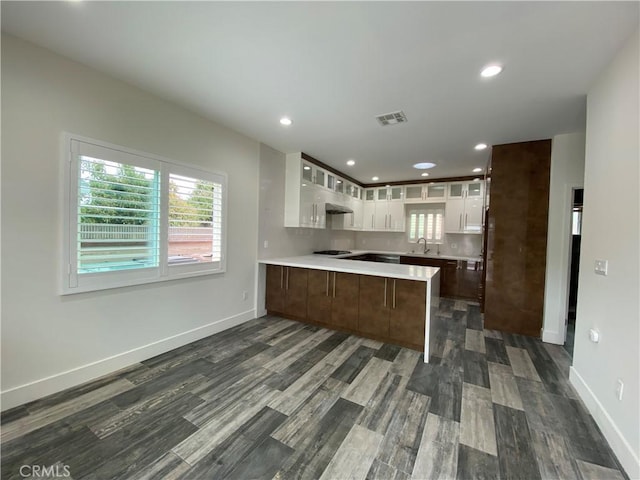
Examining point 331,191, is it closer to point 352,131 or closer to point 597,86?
point 352,131

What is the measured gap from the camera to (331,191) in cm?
524

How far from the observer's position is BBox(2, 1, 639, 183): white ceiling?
1.56 meters

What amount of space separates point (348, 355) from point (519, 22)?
9.95ft

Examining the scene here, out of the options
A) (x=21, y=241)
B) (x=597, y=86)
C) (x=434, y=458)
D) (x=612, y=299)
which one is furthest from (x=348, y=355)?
(x=597, y=86)

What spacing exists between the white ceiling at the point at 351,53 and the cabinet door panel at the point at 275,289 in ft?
6.84

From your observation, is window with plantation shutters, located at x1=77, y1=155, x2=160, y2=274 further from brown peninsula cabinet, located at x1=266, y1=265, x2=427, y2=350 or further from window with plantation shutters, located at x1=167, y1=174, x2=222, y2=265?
brown peninsula cabinet, located at x1=266, y1=265, x2=427, y2=350

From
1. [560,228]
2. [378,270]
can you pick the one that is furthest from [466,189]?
[378,270]

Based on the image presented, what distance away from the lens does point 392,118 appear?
2.94m

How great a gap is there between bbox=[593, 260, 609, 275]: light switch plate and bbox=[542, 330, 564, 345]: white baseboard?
1.85 m

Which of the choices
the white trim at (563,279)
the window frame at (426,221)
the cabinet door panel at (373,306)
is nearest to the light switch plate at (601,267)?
the white trim at (563,279)

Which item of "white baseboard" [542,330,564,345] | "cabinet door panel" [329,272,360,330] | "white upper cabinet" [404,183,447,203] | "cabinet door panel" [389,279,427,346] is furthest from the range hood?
"white baseboard" [542,330,564,345]

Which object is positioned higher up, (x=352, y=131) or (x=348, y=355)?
(x=352, y=131)

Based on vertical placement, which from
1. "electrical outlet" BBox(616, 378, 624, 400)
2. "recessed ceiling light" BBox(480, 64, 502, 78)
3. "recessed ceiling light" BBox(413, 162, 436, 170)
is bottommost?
"electrical outlet" BBox(616, 378, 624, 400)

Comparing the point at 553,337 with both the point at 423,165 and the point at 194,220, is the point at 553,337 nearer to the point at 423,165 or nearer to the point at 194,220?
the point at 423,165
